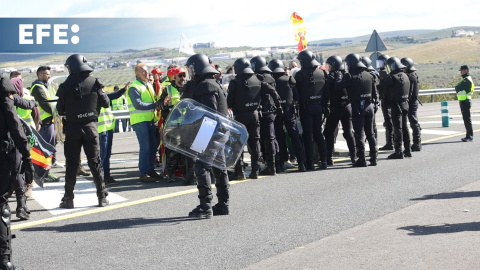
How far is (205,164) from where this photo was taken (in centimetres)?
888

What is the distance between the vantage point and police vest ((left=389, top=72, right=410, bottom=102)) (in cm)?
1458

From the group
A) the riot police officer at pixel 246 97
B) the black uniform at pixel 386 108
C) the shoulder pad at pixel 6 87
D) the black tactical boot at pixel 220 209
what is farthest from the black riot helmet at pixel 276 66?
the shoulder pad at pixel 6 87

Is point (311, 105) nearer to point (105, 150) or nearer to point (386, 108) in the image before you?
point (386, 108)

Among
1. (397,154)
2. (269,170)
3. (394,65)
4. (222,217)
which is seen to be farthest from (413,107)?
(222,217)

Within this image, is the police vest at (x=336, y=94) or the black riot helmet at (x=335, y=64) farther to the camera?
the black riot helmet at (x=335, y=64)

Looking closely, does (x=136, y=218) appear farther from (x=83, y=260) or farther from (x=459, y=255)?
(x=459, y=255)

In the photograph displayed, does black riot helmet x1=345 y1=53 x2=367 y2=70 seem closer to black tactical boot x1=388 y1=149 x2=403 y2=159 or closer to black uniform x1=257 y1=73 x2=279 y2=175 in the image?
black uniform x1=257 y1=73 x2=279 y2=175

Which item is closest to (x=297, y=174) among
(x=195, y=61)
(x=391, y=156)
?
(x=391, y=156)

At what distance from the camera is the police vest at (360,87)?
13539mm

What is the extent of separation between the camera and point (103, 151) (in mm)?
12227

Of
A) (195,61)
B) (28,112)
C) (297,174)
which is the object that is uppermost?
(195,61)

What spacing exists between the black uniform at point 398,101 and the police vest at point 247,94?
379cm

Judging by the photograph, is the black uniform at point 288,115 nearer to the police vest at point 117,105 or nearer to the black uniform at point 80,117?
the black uniform at point 80,117

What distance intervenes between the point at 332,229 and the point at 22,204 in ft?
13.1
